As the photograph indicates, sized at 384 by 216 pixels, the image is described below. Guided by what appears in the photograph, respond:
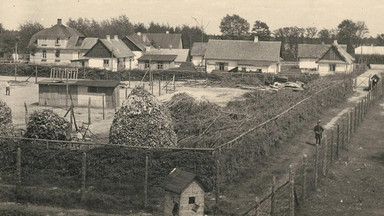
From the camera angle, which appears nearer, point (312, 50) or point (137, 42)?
point (312, 50)

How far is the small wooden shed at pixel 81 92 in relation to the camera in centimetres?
3728

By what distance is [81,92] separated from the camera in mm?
37750

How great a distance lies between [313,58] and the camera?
85250 millimetres

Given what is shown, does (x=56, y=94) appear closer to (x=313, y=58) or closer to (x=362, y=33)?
(x=313, y=58)

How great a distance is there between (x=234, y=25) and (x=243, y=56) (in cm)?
6550

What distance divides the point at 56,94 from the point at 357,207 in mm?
28061

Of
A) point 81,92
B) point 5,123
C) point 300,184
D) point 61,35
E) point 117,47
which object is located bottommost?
point 300,184

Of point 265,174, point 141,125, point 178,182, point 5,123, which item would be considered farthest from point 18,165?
point 265,174

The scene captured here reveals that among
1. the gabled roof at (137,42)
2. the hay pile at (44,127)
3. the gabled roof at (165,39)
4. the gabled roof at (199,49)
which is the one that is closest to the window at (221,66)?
the gabled roof at (199,49)

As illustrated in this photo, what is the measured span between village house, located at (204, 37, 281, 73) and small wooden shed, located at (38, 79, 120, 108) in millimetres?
35733

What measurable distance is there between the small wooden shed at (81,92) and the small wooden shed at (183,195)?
2637 centimetres

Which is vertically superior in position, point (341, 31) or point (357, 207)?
point (341, 31)

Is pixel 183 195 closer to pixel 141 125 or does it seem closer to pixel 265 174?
pixel 141 125

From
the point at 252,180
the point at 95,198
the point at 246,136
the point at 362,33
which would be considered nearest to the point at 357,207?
the point at 252,180
